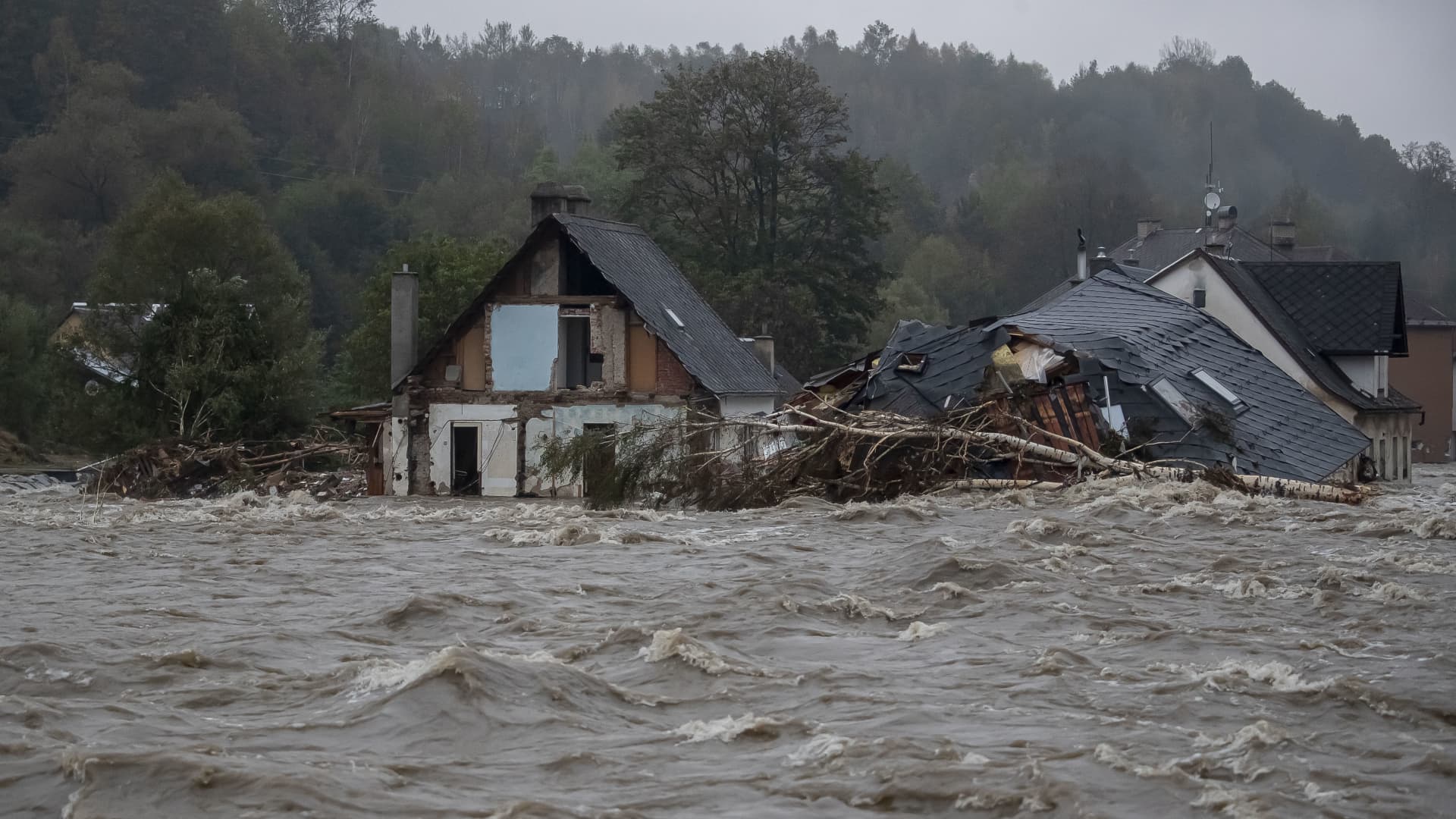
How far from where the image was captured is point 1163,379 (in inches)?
944

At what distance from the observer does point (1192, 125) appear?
122 m

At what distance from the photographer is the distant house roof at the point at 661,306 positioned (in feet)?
102

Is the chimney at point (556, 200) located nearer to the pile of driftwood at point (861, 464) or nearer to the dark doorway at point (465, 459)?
the dark doorway at point (465, 459)

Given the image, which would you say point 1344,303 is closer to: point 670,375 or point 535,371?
point 670,375

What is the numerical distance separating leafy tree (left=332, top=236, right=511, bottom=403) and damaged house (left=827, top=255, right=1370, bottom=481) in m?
21.6

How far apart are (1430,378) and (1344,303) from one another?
22199mm

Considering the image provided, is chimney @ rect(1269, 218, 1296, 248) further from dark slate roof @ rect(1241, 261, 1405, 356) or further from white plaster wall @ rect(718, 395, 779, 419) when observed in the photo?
white plaster wall @ rect(718, 395, 779, 419)

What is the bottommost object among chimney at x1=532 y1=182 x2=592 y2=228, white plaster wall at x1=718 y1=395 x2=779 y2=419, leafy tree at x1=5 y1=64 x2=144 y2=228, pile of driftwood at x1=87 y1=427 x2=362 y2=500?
pile of driftwood at x1=87 y1=427 x2=362 y2=500

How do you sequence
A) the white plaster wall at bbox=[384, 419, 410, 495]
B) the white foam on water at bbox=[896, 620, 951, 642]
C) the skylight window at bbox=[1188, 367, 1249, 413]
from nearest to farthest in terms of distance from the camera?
the white foam on water at bbox=[896, 620, 951, 642]
the skylight window at bbox=[1188, 367, 1249, 413]
the white plaster wall at bbox=[384, 419, 410, 495]

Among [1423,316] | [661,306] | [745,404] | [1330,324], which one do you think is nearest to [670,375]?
[661,306]

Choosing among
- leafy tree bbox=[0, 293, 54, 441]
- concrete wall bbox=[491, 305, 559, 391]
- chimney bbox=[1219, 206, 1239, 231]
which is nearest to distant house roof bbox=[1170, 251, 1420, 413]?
chimney bbox=[1219, 206, 1239, 231]

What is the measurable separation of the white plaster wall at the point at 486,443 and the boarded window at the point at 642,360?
2.36m

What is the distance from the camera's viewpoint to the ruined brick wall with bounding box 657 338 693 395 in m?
30.9

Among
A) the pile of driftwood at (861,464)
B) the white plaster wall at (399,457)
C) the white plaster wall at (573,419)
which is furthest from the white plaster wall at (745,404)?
the pile of driftwood at (861,464)
